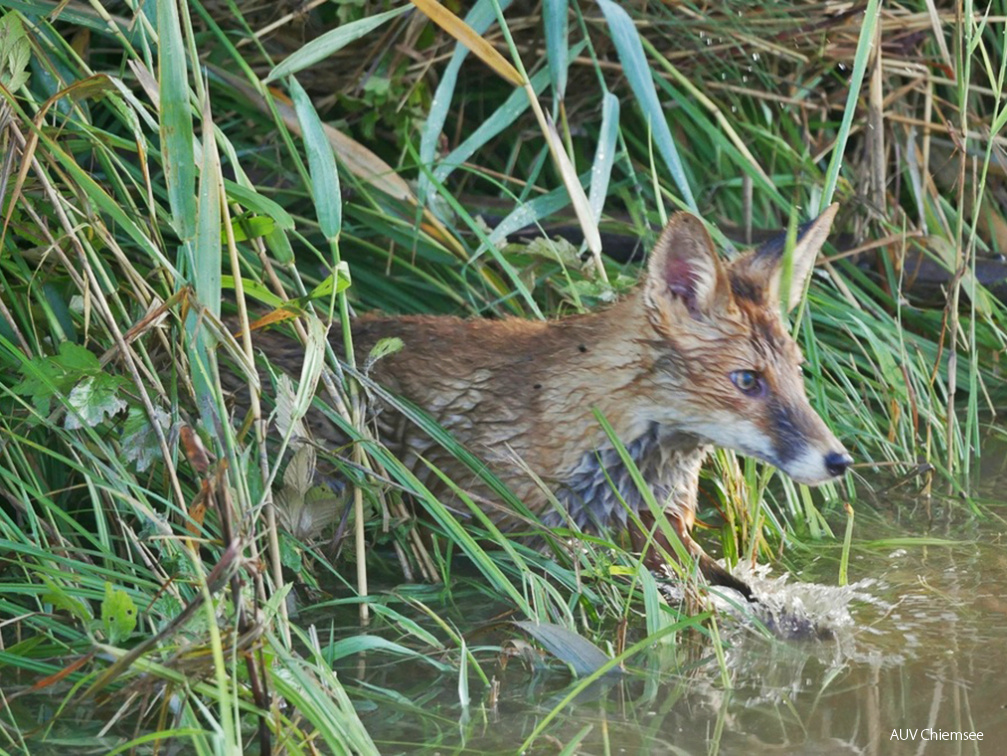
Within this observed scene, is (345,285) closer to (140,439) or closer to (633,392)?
(140,439)

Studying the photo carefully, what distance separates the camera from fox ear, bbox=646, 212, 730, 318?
3479 mm

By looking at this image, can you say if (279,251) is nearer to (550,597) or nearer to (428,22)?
(550,597)

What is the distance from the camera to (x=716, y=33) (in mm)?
4938

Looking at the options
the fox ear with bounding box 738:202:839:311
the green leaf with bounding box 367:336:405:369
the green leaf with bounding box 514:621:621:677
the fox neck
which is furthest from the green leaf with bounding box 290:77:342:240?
the fox ear with bounding box 738:202:839:311

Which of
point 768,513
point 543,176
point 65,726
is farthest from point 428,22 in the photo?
point 65,726

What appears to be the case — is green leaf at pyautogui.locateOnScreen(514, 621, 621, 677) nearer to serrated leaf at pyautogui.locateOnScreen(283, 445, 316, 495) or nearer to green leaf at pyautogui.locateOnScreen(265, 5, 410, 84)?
serrated leaf at pyautogui.locateOnScreen(283, 445, 316, 495)

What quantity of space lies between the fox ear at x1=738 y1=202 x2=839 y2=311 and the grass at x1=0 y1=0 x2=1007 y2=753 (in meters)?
0.16

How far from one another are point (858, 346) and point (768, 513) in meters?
0.90

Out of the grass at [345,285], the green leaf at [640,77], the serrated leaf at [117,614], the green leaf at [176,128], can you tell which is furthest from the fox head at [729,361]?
the serrated leaf at [117,614]

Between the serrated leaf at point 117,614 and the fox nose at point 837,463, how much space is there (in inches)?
70.0

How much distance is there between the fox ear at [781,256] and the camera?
3.66 meters

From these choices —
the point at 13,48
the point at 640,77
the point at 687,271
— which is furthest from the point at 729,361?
the point at 13,48

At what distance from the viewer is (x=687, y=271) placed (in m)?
3.59

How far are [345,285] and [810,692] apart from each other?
1384mm
